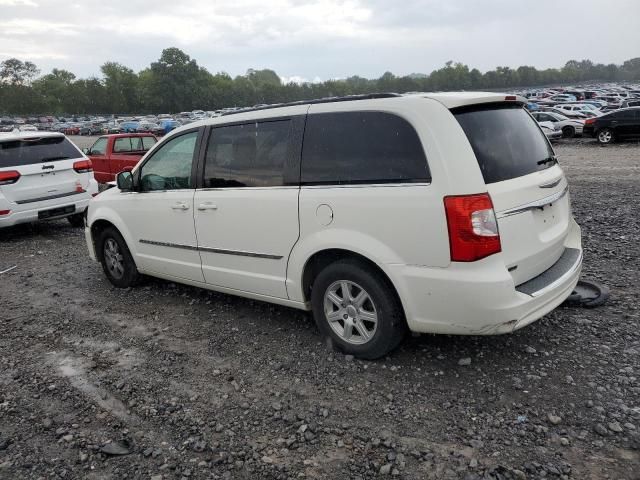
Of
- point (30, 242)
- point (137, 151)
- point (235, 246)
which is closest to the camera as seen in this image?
point (235, 246)

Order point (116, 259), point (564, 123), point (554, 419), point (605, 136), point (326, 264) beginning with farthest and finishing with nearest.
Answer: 1. point (564, 123)
2. point (605, 136)
3. point (116, 259)
4. point (326, 264)
5. point (554, 419)

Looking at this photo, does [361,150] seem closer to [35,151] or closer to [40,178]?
[40,178]

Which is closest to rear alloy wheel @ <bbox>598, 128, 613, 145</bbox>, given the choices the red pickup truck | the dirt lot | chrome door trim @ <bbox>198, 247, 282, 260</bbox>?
the red pickup truck

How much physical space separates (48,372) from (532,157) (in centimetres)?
385

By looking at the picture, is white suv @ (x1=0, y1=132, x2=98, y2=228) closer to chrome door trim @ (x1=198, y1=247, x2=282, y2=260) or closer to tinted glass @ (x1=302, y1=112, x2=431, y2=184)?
chrome door trim @ (x1=198, y1=247, x2=282, y2=260)

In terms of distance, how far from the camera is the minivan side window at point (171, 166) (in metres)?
4.69

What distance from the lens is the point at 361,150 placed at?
351 cm

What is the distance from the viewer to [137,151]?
41.3 ft

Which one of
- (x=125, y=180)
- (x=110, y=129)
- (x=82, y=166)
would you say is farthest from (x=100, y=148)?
(x=110, y=129)

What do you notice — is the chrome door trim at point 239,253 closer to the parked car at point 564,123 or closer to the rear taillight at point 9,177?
the rear taillight at point 9,177

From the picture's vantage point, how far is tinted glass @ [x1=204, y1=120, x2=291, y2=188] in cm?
398

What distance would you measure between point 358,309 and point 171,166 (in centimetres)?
235

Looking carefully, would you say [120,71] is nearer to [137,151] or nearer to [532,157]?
[137,151]

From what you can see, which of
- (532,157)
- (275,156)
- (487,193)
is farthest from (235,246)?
(532,157)
